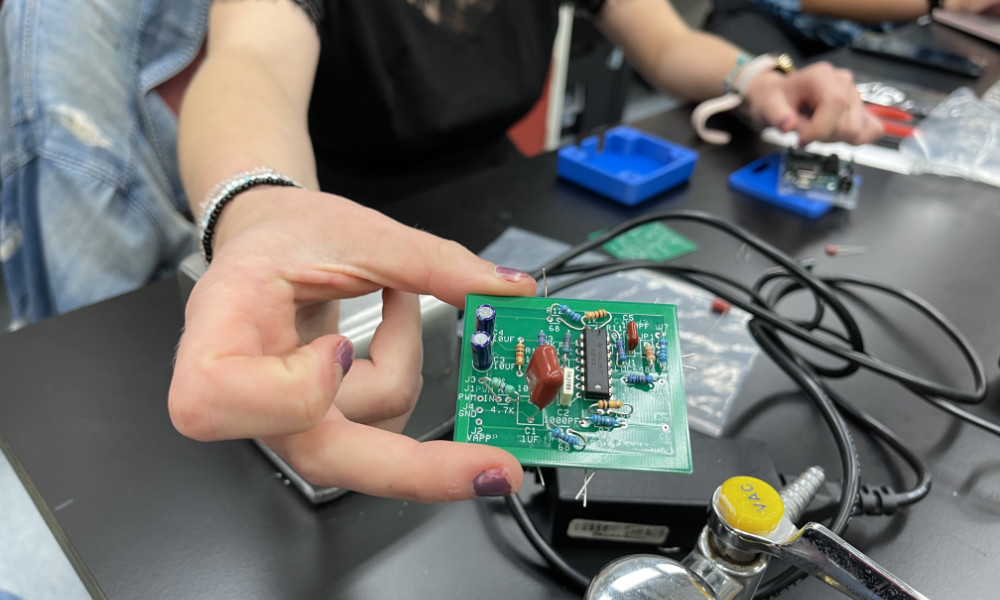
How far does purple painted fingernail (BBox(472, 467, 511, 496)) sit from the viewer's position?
0.35 metres

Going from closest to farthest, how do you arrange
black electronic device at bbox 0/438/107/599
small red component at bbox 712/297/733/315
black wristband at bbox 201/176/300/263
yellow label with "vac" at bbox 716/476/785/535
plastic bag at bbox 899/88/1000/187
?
yellow label with "vac" at bbox 716/476/785/535, black wristband at bbox 201/176/300/263, small red component at bbox 712/297/733/315, black electronic device at bbox 0/438/107/599, plastic bag at bbox 899/88/1000/187

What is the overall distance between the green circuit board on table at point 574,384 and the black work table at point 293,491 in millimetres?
103

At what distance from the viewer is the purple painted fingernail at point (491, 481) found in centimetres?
35

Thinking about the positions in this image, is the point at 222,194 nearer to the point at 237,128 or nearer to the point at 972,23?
the point at 237,128

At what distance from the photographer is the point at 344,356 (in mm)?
373

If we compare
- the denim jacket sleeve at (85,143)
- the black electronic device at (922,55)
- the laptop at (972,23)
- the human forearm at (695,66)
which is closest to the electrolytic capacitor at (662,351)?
the denim jacket sleeve at (85,143)

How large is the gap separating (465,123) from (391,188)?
162 millimetres

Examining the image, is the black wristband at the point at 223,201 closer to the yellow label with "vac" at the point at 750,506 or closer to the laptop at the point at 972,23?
the yellow label with "vac" at the point at 750,506

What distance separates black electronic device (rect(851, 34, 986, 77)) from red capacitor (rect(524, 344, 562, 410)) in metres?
1.43

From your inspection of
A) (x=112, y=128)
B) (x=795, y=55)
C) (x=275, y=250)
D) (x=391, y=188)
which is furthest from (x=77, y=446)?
(x=795, y=55)

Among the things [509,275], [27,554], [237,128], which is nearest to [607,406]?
[509,275]

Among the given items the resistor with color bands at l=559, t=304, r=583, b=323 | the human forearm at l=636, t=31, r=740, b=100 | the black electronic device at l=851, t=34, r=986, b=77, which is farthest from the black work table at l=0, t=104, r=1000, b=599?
the black electronic device at l=851, t=34, r=986, b=77

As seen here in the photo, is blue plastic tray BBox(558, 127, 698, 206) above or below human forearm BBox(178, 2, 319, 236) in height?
below

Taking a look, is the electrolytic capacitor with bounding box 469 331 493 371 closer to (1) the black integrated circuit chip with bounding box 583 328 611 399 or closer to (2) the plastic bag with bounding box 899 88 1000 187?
(1) the black integrated circuit chip with bounding box 583 328 611 399
